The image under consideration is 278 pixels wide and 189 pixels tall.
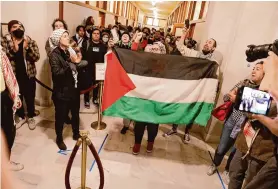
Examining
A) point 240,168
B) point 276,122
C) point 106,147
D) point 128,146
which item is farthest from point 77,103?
point 276,122

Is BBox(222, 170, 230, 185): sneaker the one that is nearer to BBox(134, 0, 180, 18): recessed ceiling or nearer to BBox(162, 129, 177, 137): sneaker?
BBox(162, 129, 177, 137): sneaker

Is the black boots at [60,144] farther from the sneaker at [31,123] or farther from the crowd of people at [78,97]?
the sneaker at [31,123]

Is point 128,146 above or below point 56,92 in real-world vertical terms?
below

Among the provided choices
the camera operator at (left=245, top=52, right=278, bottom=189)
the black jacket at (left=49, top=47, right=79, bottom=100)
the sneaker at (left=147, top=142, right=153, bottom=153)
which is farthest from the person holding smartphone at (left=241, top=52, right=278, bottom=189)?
the black jacket at (left=49, top=47, right=79, bottom=100)

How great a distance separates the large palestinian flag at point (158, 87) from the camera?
258cm

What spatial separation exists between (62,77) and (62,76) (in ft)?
0.05

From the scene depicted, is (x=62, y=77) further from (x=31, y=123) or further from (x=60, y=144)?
(x=31, y=123)

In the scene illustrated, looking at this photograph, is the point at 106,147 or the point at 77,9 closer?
the point at 106,147

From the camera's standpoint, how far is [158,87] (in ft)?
8.61

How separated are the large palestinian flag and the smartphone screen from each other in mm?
1276

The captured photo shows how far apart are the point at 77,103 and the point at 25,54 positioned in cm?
97

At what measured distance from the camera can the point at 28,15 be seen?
3439mm

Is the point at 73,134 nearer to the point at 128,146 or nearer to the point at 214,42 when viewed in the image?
the point at 128,146

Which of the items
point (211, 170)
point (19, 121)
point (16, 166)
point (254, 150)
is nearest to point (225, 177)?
point (211, 170)
